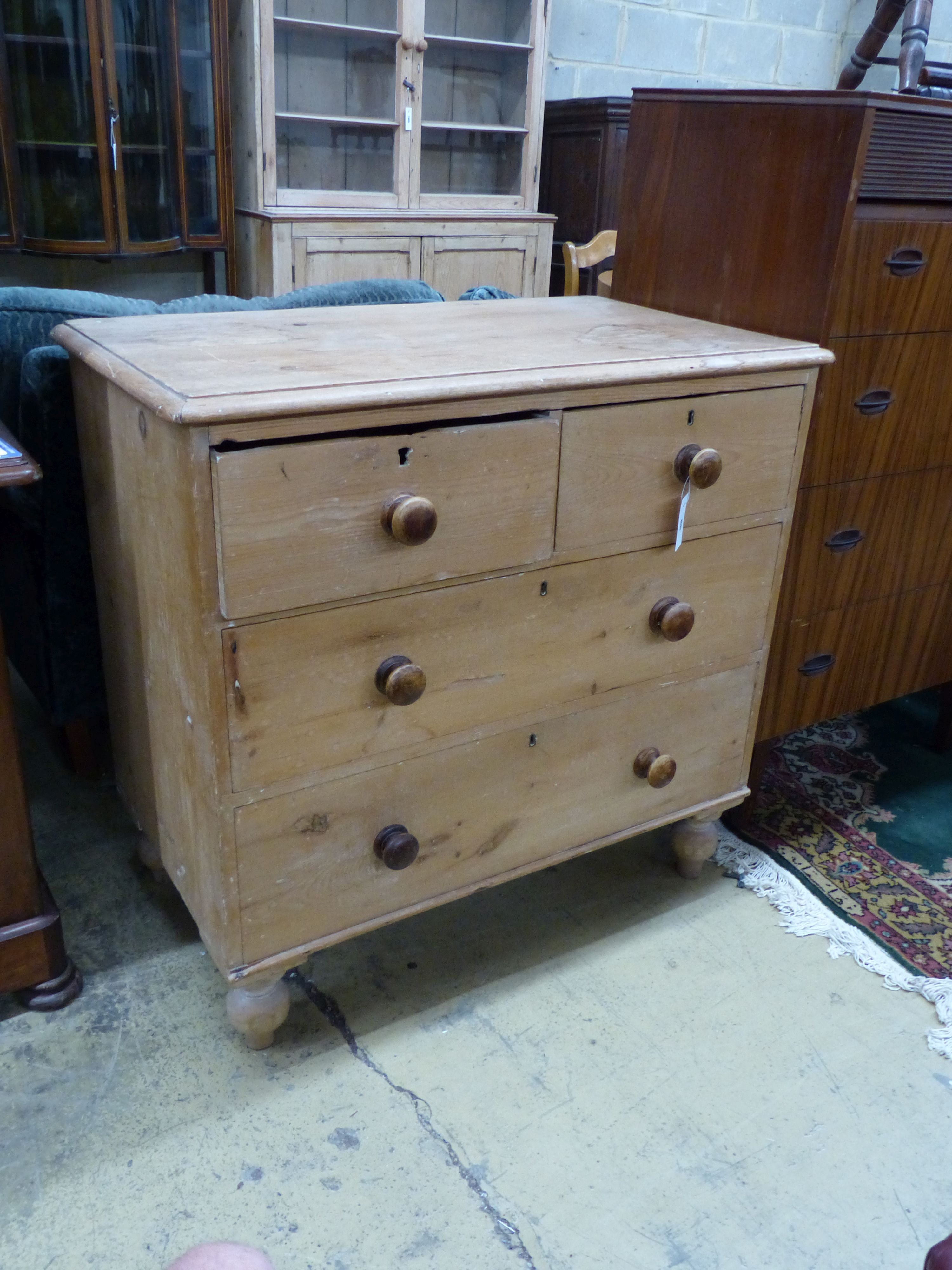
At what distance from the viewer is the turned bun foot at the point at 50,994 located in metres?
1.24

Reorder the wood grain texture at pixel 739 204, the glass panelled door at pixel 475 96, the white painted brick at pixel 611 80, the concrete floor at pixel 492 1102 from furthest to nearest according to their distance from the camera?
the white painted brick at pixel 611 80
the glass panelled door at pixel 475 96
the wood grain texture at pixel 739 204
the concrete floor at pixel 492 1102

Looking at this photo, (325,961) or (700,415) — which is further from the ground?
(700,415)

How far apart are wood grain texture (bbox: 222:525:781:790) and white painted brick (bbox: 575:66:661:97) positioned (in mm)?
3030

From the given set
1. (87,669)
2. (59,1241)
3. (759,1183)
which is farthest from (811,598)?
(59,1241)

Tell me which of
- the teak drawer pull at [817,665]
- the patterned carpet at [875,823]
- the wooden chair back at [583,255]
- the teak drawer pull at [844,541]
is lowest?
the patterned carpet at [875,823]

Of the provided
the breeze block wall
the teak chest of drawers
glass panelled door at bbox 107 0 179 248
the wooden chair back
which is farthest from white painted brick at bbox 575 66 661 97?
the teak chest of drawers

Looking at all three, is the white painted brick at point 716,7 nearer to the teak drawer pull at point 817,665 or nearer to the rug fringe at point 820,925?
the teak drawer pull at point 817,665

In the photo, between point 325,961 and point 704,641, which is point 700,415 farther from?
point 325,961

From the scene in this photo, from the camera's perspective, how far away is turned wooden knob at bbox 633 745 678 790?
52.0 inches

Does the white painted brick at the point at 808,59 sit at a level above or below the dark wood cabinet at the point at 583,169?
above

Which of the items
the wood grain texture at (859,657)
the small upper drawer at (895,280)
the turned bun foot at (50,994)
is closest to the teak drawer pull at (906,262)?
the small upper drawer at (895,280)

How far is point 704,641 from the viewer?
52.1 inches

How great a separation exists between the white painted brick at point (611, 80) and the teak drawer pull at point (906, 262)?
2753 millimetres

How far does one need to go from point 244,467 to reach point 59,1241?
0.76 m
